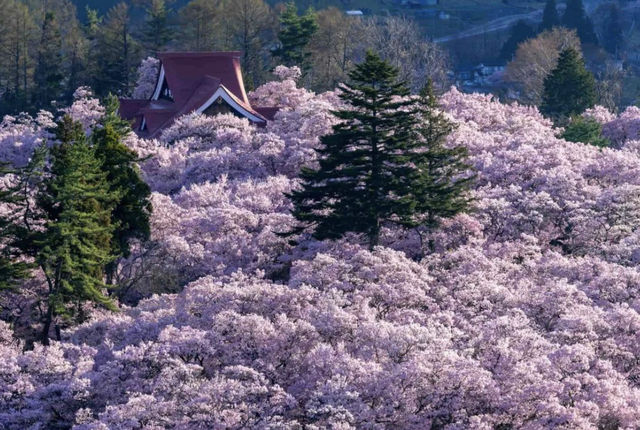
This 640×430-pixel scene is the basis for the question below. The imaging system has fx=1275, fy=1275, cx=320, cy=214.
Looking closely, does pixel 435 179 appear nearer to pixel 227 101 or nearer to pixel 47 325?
pixel 47 325

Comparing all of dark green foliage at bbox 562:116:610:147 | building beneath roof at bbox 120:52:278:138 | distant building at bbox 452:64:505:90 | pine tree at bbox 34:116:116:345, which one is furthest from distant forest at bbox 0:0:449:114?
pine tree at bbox 34:116:116:345

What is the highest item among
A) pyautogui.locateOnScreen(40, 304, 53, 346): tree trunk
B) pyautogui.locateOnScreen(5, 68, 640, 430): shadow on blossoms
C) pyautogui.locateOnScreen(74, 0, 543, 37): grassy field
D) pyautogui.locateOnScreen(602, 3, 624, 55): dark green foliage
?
pyautogui.locateOnScreen(74, 0, 543, 37): grassy field

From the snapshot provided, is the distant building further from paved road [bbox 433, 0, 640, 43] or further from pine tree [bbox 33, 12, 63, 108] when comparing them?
pine tree [bbox 33, 12, 63, 108]

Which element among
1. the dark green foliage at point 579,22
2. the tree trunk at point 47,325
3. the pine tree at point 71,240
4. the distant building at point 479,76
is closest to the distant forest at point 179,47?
the distant building at point 479,76

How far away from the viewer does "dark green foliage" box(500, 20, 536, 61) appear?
14575cm

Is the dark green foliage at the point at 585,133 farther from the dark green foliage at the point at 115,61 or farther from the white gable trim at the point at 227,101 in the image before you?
the dark green foliage at the point at 115,61

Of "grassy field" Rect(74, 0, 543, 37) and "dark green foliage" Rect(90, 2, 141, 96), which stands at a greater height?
"grassy field" Rect(74, 0, 543, 37)

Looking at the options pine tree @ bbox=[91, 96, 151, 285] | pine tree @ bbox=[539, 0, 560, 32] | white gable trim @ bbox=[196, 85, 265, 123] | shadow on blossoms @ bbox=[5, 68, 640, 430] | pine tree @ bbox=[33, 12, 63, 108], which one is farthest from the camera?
pine tree @ bbox=[539, 0, 560, 32]

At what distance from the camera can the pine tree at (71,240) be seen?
4200 centimetres

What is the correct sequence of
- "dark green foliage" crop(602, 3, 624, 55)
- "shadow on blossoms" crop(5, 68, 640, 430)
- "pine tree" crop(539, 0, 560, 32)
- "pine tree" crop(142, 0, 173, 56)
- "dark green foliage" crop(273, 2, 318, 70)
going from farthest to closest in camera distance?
"dark green foliage" crop(602, 3, 624, 55)
"pine tree" crop(539, 0, 560, 32)
"pine tree" crop(142, 0, 173, 56)
"dark green foliage" crop(273, 2, 318, 70)
"shadow on blossoms" crop(5, 68, 640, 430)

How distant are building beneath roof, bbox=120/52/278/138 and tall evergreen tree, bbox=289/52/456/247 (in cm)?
2471

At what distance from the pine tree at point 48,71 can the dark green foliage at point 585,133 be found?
4602cm

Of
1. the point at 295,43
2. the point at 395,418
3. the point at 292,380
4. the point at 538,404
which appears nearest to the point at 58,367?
the point at 292,380

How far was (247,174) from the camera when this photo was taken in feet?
191
